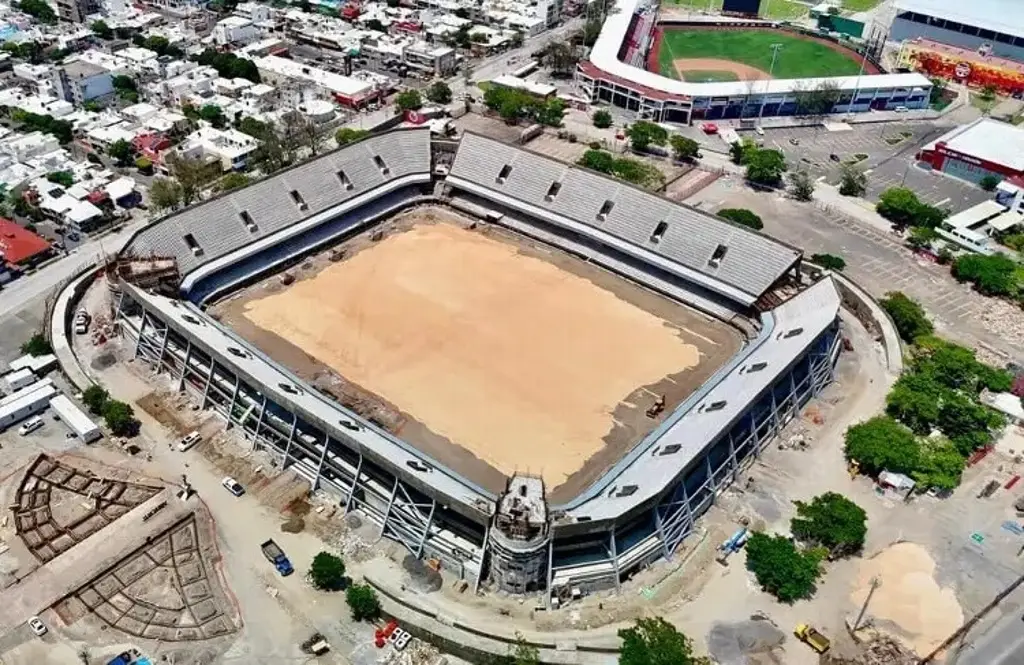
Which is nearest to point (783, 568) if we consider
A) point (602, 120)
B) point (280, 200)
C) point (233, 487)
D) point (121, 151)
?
point (233, 487)

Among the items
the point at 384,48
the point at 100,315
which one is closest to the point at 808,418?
the point at 100,315

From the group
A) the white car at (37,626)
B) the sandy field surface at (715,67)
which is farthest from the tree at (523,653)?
the sandy field surface at (715,67)

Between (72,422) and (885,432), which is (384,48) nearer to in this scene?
(72,422)

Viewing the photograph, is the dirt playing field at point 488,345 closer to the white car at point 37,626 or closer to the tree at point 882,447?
the tree at point 882,447

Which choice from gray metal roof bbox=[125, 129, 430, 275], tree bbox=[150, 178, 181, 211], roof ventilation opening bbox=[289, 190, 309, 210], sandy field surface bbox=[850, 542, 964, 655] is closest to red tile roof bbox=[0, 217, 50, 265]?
tree bbox=[150, 178, 181, 211]

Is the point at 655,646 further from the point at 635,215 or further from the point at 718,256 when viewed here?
the point at 635,215

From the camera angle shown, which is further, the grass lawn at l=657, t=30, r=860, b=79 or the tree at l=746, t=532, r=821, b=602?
the grass lawn at l=657, t=30, r=860, b=79

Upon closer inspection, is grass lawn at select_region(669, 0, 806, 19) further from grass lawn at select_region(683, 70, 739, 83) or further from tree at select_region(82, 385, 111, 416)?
tree at select_region(82, 385, 111, 416)
